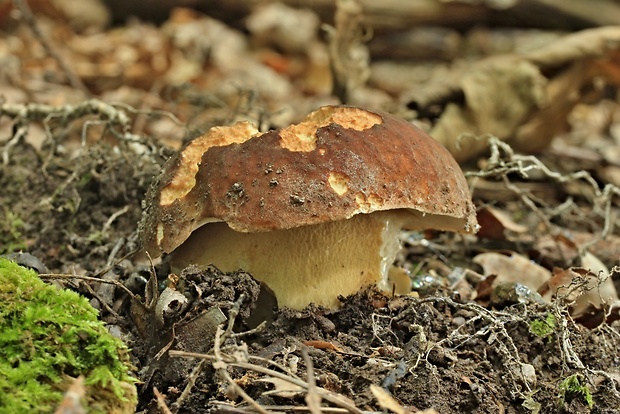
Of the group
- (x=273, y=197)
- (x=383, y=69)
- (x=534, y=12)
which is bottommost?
(x=383, y=69)

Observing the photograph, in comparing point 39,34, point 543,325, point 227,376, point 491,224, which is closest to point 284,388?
Answer: point 227,376

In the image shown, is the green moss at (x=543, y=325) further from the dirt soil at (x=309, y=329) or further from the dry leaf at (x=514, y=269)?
the dry leaf at (x=514, y=269)

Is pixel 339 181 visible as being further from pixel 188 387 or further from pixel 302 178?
pixel 188 387

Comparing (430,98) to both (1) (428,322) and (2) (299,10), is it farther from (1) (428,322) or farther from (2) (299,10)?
(2) (299,10)

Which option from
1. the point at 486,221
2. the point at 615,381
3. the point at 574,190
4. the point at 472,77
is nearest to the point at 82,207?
the point at 486,221

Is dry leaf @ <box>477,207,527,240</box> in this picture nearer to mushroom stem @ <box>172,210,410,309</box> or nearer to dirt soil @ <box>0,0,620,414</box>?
dirt soil @ <box>0,0,620,414</box>
